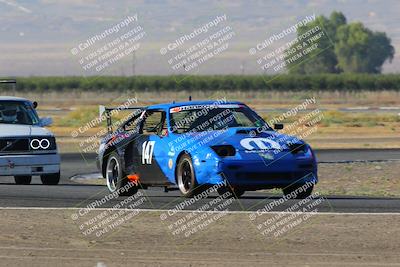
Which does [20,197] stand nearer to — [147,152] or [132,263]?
[147,152]

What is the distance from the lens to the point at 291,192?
1656 centimetres

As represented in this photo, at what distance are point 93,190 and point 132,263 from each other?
336 inches

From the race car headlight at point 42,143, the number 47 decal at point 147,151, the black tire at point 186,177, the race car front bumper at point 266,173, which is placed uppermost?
the race car headlight at point 42,143

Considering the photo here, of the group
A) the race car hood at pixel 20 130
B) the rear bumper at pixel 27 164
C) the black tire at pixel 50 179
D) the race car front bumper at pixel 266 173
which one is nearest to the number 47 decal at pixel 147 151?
the race car front bumper at pixel 266 173

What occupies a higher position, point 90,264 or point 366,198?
point 90,264

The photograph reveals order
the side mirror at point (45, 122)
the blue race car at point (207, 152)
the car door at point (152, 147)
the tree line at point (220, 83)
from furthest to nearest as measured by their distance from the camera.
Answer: the tree line at point (220, 83) < the side mirror at point (45, 122) < the car door at point (152, 147) < the blue race car at point (207, 152)

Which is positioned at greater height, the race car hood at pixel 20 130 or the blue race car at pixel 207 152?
the race car hood at pixel 20 130

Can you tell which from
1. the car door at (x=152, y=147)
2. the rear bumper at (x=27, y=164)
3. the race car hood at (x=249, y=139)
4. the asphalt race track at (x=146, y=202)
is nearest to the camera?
the asphalt race track at (x=146, y=202)

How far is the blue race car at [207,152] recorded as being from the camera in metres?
15.7

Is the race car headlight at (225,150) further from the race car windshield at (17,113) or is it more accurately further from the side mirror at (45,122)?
the race car windshield at (17,113)

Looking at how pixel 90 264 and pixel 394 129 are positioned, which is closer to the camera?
pixel 90 264

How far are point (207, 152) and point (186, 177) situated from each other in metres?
0.74

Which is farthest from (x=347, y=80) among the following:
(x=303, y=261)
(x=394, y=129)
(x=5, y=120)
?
(x=303, y=261)

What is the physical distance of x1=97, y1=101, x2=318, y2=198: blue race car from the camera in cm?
1566
